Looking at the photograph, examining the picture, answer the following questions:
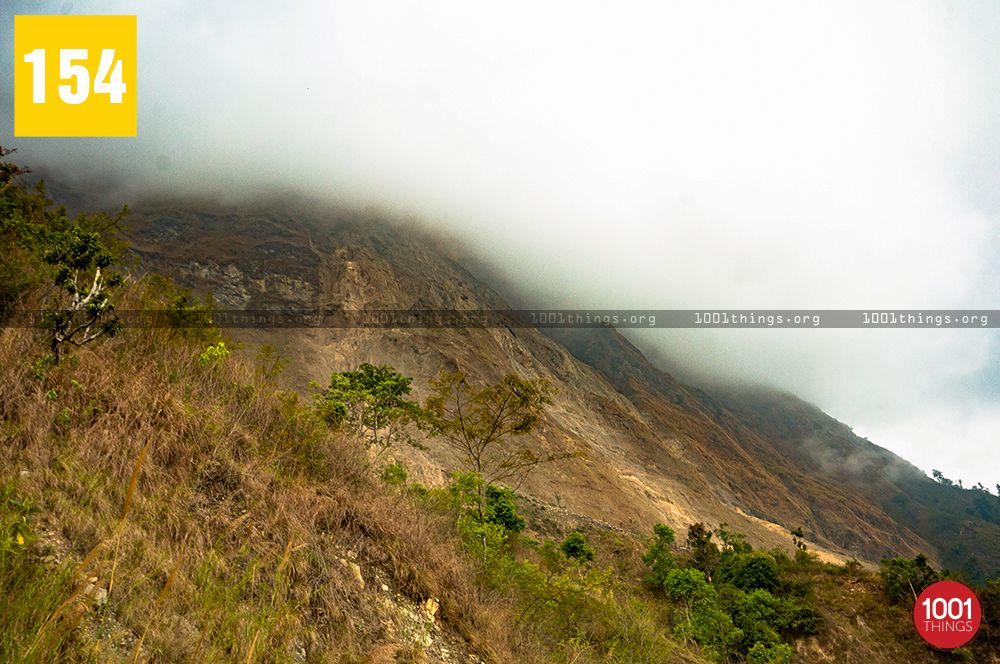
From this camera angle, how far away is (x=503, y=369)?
7019cm

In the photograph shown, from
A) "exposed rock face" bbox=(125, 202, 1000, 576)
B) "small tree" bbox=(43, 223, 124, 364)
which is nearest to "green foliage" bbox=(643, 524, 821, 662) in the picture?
"exposed rock face" bbox=(125, 202, 1000, 576)

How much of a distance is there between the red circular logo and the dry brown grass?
29333 mm

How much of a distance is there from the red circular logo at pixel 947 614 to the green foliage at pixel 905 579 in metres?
0.52

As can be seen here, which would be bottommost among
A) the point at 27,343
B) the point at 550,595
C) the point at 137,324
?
the point at 550,595

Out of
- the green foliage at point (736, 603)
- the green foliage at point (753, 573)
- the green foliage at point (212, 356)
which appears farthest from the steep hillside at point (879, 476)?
the green foliage at point (212, 356)

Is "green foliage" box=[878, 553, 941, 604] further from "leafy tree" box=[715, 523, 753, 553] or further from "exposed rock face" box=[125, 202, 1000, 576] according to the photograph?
"exposed rock face" box=[125, 202, 1000, 576]

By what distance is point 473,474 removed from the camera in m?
10.2

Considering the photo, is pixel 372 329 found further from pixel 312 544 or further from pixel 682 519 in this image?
pixel 312 544

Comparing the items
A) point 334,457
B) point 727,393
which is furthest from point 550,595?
point 727,393

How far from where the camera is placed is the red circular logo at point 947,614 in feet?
76.5

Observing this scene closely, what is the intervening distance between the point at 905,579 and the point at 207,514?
35.0 meters

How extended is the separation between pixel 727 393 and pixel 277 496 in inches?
7602

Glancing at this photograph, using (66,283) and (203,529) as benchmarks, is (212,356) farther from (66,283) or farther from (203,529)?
(203,529)

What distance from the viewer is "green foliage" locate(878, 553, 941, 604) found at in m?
26.3
